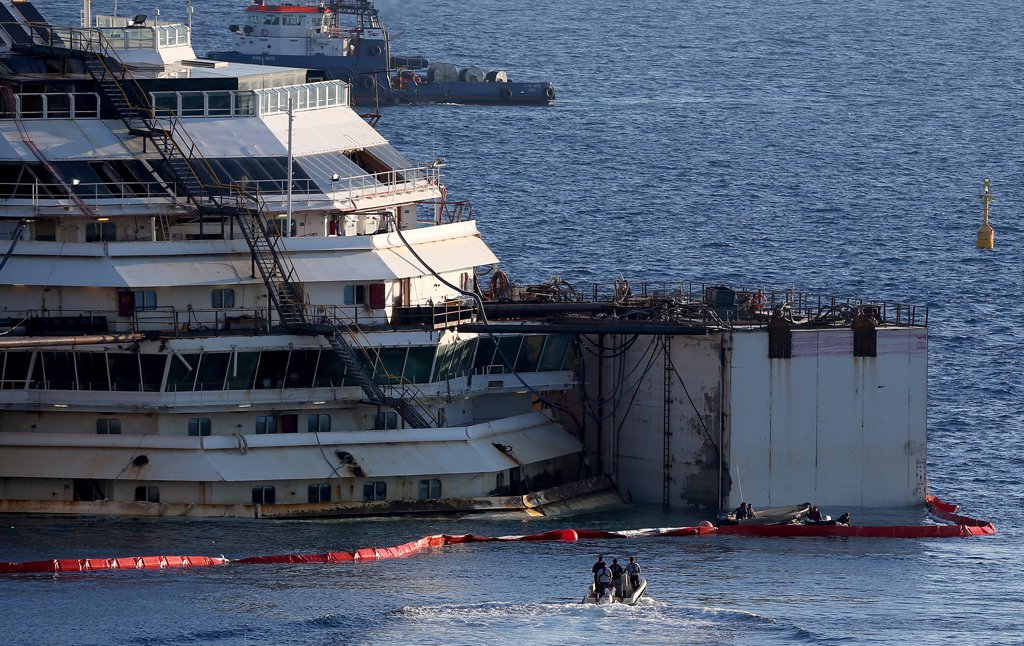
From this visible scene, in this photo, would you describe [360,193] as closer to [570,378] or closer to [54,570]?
[570,378]

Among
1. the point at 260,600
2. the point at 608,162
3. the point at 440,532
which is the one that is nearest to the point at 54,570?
the point at 260,600

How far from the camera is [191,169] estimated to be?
87.4m

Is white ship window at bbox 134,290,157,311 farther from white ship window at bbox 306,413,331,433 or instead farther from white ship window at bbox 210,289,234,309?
white ship window at bbox 306,413,331,433

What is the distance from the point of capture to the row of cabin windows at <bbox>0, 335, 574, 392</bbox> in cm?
8431

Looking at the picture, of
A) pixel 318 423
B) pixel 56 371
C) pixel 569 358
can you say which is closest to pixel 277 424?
pixel 318 423

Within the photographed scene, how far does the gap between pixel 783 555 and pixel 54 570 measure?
2472cm

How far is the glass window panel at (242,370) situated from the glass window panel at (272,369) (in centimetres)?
28

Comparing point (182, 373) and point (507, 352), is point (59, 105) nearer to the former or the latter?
point (182, 373)

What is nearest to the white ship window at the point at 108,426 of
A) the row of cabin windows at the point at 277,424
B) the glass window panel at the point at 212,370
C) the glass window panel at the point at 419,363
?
the row of cabin windows at the point at 277,424

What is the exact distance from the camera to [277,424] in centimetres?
8700

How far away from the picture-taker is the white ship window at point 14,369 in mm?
84312

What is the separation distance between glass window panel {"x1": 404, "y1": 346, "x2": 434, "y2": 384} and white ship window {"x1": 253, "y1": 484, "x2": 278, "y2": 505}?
6.62 metres

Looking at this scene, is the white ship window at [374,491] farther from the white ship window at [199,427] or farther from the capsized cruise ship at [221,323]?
the white ship window at [199,427]

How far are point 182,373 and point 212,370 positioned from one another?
112 centimetres
